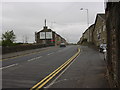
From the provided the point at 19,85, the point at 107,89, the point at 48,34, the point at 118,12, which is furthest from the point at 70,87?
the point at 48,34

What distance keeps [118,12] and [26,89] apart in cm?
456

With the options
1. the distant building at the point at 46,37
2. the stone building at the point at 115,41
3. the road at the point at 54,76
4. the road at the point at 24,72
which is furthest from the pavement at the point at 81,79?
the distant building at the point at 46,37

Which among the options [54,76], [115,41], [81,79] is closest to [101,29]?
[54,76]

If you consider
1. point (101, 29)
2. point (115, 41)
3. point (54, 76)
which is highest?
point (101, 29)

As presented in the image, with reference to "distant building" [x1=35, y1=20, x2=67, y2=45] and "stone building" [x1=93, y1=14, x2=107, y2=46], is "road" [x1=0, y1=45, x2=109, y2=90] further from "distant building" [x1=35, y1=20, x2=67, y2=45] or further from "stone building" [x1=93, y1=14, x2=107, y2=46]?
"distant building" [x1=35, y1=20, x2=67, y2=45]

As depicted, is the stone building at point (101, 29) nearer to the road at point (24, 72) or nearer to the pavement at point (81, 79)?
the road at point (24, 72)

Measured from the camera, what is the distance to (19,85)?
23.1 ft

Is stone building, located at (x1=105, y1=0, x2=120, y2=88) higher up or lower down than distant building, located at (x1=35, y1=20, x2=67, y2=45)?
lower down

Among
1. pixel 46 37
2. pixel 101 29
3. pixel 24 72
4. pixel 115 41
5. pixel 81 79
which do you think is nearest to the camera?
pixel 115 41

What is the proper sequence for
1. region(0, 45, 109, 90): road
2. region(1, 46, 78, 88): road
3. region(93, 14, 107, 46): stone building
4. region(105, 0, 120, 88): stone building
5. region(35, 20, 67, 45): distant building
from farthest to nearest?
region(35, 20, 67, 45): distant building
region(93, 14, 107, 46): stone building
region(1, 46, 78, 88): road
region(0, 45, 109, 90): road
region(105, 0, 120, 88): stone building

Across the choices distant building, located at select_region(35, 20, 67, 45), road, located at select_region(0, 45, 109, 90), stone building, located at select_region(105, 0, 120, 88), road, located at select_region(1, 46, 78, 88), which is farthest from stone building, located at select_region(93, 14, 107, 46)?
distant building, located at select_region(35, 20, 67, 45)

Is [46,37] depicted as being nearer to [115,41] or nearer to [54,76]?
[54,76]

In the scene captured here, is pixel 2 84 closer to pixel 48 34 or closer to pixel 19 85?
pixel 19 85

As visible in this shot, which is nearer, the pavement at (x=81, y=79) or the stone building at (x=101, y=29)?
the pavement at (x=81, y=79)
